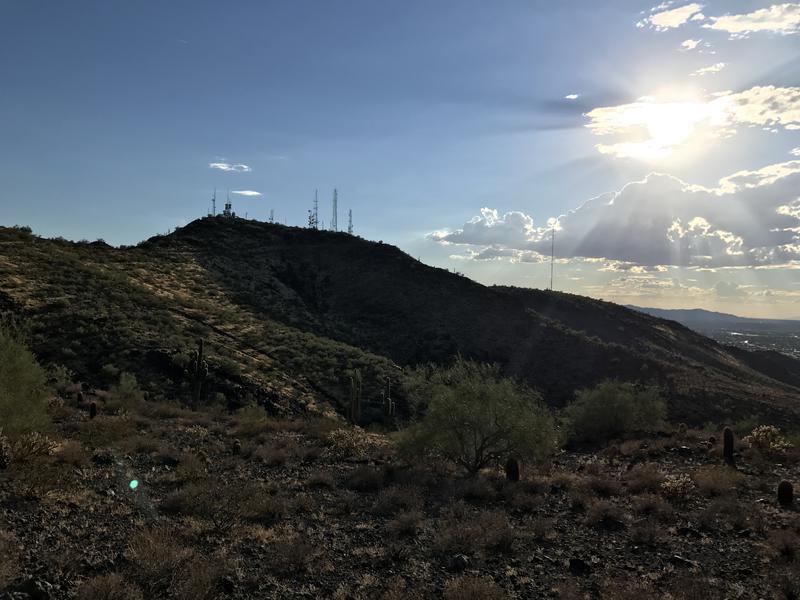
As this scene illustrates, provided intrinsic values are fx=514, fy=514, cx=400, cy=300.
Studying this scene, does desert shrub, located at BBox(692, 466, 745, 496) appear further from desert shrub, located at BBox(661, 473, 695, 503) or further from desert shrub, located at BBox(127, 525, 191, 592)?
desert shrub, located at BBox(127, 525, 191, 592)

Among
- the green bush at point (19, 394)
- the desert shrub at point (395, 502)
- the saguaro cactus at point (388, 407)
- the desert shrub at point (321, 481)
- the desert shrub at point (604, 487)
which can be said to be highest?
the green bush at point (19, 394)

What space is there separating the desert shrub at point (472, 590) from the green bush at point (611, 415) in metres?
17.7

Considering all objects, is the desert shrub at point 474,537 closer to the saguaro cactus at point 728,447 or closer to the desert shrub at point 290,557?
the desert shrub at point 290,557

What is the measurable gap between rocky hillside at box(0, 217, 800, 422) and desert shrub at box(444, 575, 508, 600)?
67.3 ft

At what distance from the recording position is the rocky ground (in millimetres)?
7430

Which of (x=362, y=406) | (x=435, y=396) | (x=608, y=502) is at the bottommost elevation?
(x=362, y=406)

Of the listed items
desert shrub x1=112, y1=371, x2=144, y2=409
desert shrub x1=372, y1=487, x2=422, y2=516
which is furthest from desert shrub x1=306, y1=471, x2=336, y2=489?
desert shrub x1=112, y1=371, x2=144, y2=409

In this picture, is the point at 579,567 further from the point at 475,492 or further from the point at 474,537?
the point at 475,492

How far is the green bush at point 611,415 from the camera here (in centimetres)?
2472

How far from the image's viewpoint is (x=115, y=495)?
10.7 m

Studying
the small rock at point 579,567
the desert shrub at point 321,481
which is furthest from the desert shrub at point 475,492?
the small rock at point 579,567

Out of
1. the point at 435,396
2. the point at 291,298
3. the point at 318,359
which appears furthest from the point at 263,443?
the point at 291,298

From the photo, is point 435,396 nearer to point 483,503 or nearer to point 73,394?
point 483,503

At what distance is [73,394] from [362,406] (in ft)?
47.4
